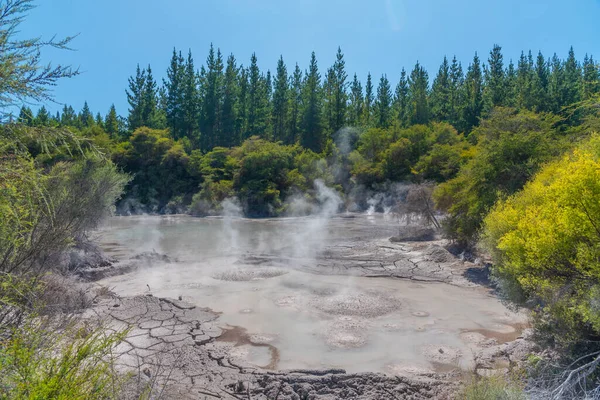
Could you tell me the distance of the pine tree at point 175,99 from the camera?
194 feet

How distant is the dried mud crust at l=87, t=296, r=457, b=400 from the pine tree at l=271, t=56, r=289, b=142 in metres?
51.1

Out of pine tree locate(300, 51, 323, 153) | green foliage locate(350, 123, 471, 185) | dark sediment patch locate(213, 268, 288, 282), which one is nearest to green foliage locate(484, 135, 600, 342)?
dark sediment patch locate(213, 268, 288, 282)

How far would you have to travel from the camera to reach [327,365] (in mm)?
7738

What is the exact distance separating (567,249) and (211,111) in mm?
54998

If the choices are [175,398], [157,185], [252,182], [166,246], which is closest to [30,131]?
[175,398]

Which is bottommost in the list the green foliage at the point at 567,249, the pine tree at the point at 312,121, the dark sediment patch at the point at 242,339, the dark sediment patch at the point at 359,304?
the dark sediment patch at the point at 242,339

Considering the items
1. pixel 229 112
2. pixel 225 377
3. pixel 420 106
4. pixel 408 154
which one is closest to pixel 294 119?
pixel 229 112

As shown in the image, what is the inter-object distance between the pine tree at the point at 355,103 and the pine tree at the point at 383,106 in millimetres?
3283

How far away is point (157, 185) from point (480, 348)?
44.3 m

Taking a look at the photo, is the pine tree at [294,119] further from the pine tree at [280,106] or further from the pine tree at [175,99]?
the pine tree at [175,99]

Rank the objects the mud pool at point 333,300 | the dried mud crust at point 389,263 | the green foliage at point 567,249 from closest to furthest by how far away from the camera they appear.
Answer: the green foliage at point 567,249, the mud pool at point 333,300, the dried mud crust at point 389,263

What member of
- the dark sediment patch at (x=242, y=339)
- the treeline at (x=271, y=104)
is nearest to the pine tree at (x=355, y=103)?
the treeline at (x=271, y=104)

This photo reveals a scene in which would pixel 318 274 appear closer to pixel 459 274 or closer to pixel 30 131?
pixel 459 274

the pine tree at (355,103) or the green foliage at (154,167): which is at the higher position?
the pine tree at (355,103)
